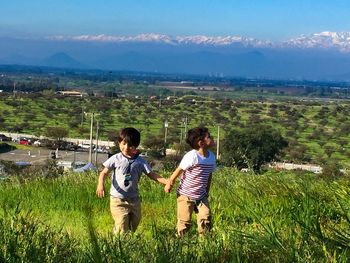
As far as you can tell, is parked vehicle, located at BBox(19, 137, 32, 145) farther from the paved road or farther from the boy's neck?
the boy's neck

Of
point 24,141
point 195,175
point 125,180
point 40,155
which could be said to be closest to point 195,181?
point 195,175

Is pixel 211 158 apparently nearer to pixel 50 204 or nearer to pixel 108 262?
pixel 50 204

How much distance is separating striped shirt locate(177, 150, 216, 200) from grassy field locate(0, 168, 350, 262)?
0.34 meters

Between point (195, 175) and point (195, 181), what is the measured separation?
56 mm

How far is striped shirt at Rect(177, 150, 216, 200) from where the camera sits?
6492 millimetres

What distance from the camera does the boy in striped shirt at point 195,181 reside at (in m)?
6.37

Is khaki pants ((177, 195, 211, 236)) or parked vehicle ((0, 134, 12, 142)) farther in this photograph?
parked vehicle ((0, 134, 12, 142))

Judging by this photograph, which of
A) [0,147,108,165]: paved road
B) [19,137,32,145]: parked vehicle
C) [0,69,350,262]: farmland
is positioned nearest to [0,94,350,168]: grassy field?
[19,137,32,145]: parked vehicle

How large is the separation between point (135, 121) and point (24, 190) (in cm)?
6753

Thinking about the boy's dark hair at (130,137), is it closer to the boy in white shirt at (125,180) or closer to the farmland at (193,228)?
the boy in white shirt at (125,180)

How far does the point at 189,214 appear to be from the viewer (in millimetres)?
6395

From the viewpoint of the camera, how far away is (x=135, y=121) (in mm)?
75750

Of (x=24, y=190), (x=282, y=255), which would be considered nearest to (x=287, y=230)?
(x=282, y=255)

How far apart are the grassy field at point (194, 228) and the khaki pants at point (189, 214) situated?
10 cm
